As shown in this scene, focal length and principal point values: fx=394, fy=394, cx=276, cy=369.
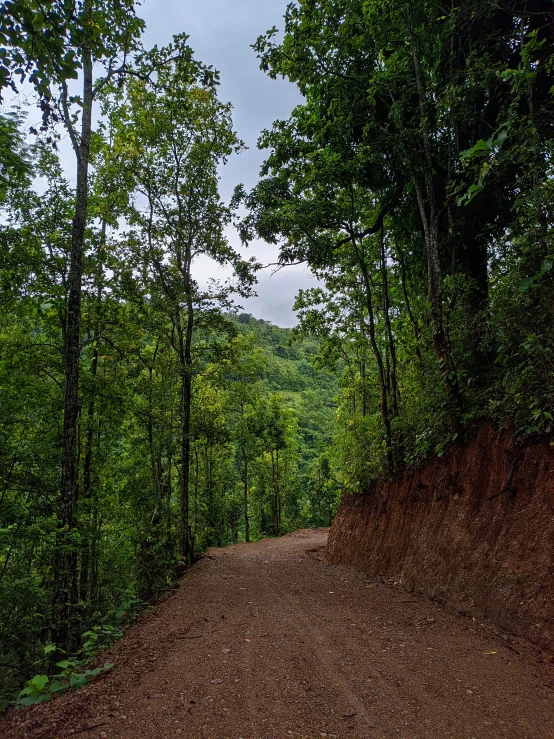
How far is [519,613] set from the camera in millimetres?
4945

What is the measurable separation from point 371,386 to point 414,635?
9.69 metres

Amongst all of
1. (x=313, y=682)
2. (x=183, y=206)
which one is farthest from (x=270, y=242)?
(x=313, y=682)

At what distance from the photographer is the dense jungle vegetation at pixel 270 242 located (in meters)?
5.93

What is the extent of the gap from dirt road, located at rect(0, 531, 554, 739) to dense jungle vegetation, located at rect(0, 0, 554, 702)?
82 cm

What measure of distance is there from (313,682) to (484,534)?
3.48 m

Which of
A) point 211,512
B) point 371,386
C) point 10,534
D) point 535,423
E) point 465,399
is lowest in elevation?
point 211,512

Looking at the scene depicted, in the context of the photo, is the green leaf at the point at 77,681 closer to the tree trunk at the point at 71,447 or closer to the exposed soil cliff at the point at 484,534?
the tree trunk at the point at 71,447

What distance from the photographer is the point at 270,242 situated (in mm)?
11141

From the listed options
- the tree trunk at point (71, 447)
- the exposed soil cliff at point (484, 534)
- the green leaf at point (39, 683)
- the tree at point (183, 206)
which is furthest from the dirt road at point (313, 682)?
the tree at point (183, 206)

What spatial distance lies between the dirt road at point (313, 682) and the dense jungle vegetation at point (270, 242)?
815mm

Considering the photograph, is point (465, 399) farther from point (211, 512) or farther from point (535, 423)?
point (211, 512)

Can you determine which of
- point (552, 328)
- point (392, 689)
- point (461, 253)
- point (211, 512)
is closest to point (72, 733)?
point (392, 689)

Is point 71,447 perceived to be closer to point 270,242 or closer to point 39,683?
point 39,683

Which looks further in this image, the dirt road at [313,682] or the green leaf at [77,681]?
the green leaf at [77,681]
